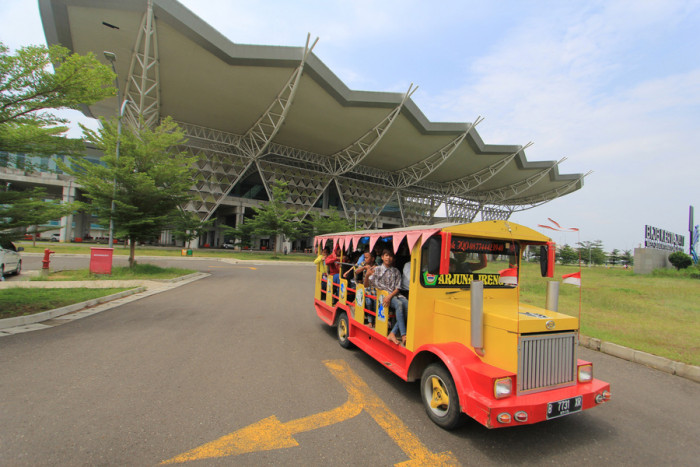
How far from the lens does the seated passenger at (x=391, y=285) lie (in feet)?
14.0

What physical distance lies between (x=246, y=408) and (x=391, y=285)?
8.02 feet

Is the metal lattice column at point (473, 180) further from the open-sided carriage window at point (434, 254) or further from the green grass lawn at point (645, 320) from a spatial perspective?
the open-sided carriage window at point (434, 254)

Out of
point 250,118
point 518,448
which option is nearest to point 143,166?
point 518,448

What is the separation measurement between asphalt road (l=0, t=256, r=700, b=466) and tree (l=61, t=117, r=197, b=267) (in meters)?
9.19

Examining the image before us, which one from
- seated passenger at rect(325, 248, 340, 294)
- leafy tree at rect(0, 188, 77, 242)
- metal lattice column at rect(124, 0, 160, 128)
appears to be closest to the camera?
leafy tree at rect(0, 188, 77, 242)

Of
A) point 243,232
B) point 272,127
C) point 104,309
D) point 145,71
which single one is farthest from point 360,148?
point 104,309

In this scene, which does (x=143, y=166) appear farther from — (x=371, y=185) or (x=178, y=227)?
(x=371, y=185)

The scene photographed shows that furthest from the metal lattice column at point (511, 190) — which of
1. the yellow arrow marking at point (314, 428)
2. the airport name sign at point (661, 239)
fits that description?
the yellow arrow marking at point (314, 428)

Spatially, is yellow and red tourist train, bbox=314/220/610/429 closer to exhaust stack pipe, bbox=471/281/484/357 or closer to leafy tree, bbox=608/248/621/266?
exhaust stack pipe, bbox=471/281/484/357

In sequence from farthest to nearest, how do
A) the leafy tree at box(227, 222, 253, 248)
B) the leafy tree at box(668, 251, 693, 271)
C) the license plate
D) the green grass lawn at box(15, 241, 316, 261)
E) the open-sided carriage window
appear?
the leafy tree at box(227, 222, 253, 248)
the leafy tree at box(668, 251, 693, 271)
the green grass lawn at box(15, 241, 316, 261)
the open-sided carriage window
the license plate

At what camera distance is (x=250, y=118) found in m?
33.4

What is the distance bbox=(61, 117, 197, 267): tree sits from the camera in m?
13.4

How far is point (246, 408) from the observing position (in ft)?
11.6

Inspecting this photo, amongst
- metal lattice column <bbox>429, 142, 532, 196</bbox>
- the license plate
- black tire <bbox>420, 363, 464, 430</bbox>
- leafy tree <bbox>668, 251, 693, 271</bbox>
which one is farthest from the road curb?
metal lattice column <bbox>429, 142, 532, 196</bbox>
